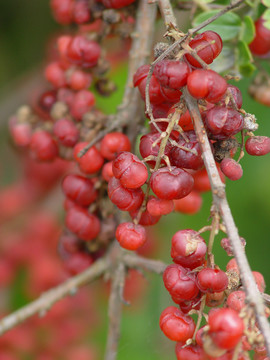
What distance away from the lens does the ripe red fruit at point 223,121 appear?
0.91m

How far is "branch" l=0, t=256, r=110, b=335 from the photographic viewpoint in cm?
135

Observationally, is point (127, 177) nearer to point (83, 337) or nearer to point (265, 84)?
point (265, 84)

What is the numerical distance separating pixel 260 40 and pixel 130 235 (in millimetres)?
609

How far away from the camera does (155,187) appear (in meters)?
0.92

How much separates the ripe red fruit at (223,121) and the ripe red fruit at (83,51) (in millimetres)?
493

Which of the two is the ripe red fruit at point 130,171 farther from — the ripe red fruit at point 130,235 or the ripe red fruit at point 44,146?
the ripe red fruit at point 44,146

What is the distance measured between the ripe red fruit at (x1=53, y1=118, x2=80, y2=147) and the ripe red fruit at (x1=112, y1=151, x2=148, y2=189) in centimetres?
38

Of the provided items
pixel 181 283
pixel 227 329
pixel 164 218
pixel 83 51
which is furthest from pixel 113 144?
pixel 164 218

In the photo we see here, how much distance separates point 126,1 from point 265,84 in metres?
0.41

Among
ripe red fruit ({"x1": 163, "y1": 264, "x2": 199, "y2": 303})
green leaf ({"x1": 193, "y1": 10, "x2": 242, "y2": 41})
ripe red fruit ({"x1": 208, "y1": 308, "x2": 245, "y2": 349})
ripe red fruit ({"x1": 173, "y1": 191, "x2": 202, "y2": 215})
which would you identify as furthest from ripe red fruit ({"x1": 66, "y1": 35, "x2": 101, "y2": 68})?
ripe red fruit ({"x1": 208, "y1": 308, "x2": 245, "y2": 349})

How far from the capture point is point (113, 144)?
1.19 metres

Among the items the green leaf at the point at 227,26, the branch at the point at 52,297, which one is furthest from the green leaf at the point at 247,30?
the branch at the point at 52,297

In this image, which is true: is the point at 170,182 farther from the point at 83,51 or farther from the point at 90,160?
the point at 83,51

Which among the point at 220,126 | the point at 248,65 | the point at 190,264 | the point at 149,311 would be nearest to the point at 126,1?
the point at 248,65
